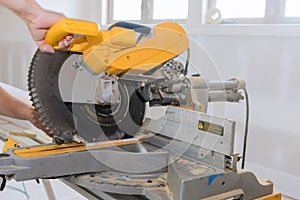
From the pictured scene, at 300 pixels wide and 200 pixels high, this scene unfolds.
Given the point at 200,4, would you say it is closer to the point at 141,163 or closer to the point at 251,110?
the point at 251,110

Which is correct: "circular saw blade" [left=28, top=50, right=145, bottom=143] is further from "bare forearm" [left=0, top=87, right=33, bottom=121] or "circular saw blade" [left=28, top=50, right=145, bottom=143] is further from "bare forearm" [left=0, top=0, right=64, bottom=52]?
"bare forearm" [left=0, top=87, right=33, bottom=121]

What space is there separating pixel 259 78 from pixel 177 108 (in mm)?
1661

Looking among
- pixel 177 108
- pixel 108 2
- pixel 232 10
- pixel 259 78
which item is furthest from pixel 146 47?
pixel 108 2

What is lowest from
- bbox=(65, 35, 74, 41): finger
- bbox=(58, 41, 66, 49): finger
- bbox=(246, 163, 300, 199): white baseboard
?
bbox=(246, 163, 300, 199): white baseboard

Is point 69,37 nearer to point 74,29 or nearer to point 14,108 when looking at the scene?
point 74,29

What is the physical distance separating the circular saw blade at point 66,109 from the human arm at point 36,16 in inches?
1.7

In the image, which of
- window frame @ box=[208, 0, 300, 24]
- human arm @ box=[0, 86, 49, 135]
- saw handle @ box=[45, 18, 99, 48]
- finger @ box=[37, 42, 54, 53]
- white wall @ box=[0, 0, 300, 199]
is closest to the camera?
saw handle @ box=[45, 18, 99, 48]

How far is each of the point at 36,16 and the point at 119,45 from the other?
0.25 meters

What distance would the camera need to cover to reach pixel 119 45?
2.61 feet

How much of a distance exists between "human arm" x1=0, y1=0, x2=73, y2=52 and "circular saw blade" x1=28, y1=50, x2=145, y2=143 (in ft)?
0.14

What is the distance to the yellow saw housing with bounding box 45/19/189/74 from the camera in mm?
735

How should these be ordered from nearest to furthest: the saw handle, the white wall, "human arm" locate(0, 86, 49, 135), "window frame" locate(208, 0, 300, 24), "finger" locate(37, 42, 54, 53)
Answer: the saw handle, "finger" locate(37, 42, 54, 53), "human arm" locate(0, 86, 49, 135), the white wall, "window frame" locate(208, 0, 300, 24)

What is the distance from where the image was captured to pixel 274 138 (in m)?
2.34

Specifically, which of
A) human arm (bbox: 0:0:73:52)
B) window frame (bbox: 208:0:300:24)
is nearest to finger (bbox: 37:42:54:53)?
human arm (bbox: 0:0:73:52)
